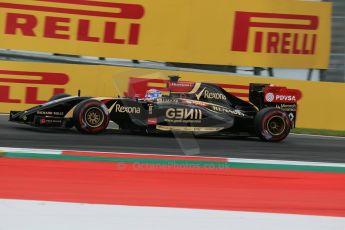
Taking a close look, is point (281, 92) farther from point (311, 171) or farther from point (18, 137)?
point (18, 137)

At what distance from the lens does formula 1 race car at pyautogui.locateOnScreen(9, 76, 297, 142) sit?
24.4ft

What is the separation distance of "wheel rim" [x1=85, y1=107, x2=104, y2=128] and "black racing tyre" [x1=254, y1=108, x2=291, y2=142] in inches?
92.4

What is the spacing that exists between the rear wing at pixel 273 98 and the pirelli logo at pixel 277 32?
12.4ft

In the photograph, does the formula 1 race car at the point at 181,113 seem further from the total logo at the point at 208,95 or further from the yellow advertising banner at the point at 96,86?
the yellow advertising banner at the point at 96,86

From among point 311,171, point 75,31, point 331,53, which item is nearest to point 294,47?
point 331,53

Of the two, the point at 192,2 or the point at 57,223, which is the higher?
the point at 192,2

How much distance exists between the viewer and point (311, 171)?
5770 millimetres

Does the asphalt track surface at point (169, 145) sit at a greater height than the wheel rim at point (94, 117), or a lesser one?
lesser

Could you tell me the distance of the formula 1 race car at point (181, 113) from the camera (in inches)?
293

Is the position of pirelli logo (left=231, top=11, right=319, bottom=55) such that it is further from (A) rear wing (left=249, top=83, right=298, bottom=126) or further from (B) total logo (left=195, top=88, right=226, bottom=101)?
(B) total logo (left=195, top=88, right=226, bottom=101)

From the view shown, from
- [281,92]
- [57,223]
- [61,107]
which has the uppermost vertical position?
[281,92]

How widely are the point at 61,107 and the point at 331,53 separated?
7.18m

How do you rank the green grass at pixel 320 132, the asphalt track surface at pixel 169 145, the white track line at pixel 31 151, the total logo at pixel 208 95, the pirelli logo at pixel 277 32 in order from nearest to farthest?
the white track line at pixel 31 151 → the asphalt track surface at pixel 169 145 → the total logo at pixel 208 95 → the green grass at pixel 320 132 → the pirelli logo at pixel 277 32

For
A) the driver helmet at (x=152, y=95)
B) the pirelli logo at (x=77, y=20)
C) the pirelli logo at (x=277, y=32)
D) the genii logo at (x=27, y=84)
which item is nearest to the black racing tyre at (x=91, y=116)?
the driver helmet at (x=152, y=95)
